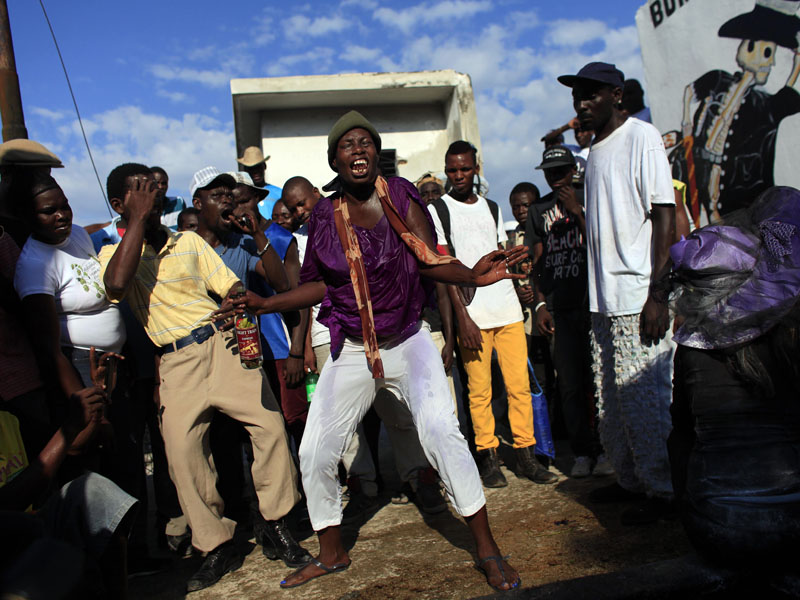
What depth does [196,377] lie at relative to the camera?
3.54 meters

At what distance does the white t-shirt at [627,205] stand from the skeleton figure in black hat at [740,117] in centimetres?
355

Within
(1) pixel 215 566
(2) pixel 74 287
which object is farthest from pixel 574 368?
(2) pixel 74 287

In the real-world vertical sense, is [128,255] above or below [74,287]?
above

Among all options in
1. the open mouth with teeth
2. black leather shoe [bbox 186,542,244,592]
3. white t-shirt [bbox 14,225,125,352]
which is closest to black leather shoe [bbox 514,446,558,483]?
black leather shoe [bbox 186,542,244,592]

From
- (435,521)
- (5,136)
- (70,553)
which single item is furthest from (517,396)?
(5,136)

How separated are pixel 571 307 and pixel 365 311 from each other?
2031 millimetres

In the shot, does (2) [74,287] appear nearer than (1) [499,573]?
No

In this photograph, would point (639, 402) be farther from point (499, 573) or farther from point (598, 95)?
point (598, 95)

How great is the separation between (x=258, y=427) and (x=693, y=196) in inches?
225

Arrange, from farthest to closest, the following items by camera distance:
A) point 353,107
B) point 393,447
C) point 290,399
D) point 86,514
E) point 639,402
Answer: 1. point 353,107
2. point 290,399
3. point 393,447
4. point 639,402
5. point 86,514

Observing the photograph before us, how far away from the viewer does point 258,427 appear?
142 inches

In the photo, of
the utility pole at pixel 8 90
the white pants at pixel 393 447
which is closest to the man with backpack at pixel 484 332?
the white pants at pixel 393 447

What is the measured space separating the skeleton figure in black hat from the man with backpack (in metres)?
3.40

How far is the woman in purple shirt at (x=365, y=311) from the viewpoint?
3.11 m
